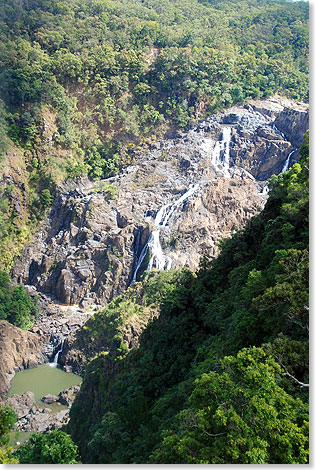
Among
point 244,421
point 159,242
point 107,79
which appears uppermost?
point 244,421

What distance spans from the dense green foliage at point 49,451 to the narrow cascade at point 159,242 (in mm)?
23093

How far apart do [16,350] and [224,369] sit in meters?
25.9

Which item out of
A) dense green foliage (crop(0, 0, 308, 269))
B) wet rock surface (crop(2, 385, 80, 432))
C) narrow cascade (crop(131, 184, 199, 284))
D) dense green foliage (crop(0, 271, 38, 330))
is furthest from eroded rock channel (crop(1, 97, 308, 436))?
wet rock surface (crop(2, 385, 80, 432))

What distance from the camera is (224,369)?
32.3ft

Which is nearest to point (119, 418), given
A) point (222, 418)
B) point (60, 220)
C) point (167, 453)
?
point (167, 453)

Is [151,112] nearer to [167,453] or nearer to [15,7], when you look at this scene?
[15,7]

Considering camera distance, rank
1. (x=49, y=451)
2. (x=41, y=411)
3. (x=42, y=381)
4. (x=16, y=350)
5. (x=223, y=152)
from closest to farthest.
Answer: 1. (x=49, y=451)
2. (x=41, y=411)
3. (x=42, y=381)
4. (x=16, y=350)
5. (x=223, y=152)

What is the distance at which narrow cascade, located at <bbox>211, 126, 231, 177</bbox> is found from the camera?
46981 mm

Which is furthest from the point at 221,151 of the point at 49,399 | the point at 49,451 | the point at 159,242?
the point at 49,451

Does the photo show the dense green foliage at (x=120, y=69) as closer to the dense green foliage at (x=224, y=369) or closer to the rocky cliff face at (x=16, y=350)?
the rocky cliff face at (x=16, y=350)

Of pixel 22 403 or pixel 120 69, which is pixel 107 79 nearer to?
pixel 120 69

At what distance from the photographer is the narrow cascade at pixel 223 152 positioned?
154ft

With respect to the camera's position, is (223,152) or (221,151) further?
(221,151)

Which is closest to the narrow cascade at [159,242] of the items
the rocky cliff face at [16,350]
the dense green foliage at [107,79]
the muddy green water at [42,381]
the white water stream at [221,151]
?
the white water stream at [221,151]
